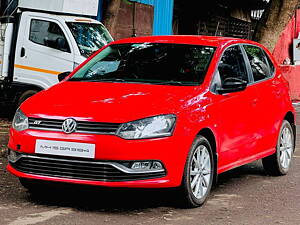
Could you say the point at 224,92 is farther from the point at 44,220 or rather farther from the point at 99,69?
the point at 44,220

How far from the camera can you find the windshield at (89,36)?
1367 centimetres

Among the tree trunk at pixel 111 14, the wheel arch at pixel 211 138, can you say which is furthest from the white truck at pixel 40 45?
the wheel arch at pixel 211 138

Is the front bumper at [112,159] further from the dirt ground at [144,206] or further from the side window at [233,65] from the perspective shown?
the side window at [233,65]

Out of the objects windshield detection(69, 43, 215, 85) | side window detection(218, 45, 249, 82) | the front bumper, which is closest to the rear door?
side window detection(218, 45, 249, 82)

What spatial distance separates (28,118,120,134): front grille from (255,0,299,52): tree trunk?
8.87m

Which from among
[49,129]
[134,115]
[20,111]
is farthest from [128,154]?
[20,111]

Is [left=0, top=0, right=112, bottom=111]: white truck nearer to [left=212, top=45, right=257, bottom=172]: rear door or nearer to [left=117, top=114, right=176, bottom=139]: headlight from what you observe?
[left=212, top=45, right=257, bottom=172]: rear door

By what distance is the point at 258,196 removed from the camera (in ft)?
24.6

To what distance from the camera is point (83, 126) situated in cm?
627

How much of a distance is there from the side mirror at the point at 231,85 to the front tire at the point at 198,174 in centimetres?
70

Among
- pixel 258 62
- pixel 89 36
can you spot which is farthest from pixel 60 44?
pixel 258 62

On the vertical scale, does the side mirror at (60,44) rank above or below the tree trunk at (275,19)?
below

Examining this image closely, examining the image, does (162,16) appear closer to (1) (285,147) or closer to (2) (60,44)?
(2) (60,44)

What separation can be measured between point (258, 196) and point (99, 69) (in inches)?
83.3
